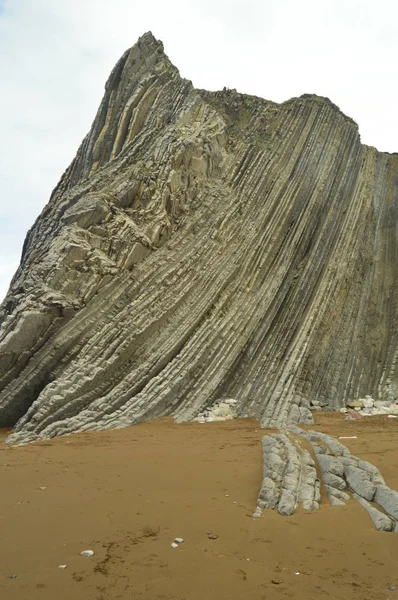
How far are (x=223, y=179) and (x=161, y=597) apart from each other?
17.5 metres

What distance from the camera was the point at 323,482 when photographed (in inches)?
249

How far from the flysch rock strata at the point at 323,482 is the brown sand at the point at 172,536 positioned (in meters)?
0.18

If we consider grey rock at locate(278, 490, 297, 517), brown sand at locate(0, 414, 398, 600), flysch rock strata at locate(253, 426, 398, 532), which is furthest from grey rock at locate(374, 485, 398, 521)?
grey rock at locate(278, 490, 297, 517)

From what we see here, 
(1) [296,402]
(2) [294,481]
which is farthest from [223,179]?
(2) [294,481]

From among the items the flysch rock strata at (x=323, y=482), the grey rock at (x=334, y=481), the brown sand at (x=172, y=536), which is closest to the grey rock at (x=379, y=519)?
the flysch rock strata at (x=323, y=482)

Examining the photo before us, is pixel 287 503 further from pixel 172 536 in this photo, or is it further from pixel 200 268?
pixel 200 268

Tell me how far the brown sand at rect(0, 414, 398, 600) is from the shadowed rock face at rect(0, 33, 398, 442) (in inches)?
197

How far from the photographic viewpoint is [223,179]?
19.1 metres

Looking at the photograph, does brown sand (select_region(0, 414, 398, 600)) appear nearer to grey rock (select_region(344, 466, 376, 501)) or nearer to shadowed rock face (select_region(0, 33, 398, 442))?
grey rock (select_region(344, 466, 376, 501))

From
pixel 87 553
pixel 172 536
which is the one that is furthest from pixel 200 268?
pixel 87 553

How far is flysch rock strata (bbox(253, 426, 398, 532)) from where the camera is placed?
17.1 feet

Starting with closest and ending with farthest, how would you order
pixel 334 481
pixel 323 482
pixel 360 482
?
pixel 360 482 < pixel 334 481 < pixel 323 482

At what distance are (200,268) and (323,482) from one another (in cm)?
1066

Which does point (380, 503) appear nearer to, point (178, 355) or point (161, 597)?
point (161, 597)
